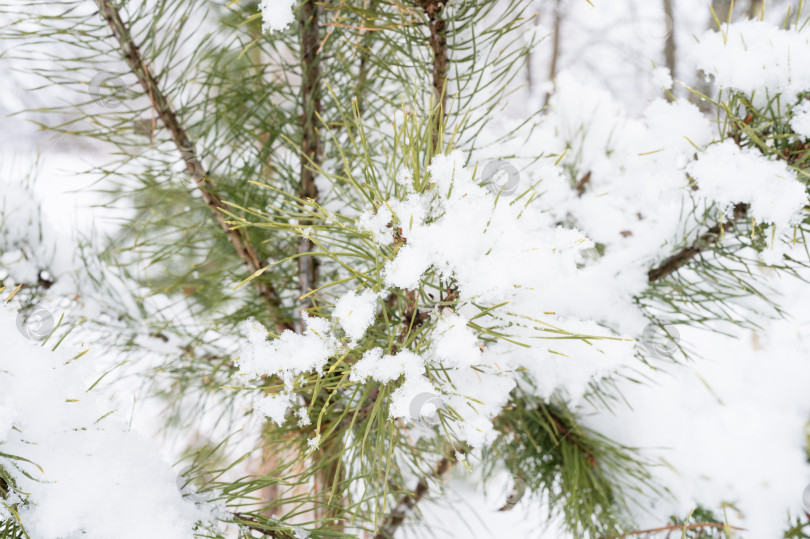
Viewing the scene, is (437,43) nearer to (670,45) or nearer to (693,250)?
(693,250)

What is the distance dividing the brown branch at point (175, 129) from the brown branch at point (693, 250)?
37cm

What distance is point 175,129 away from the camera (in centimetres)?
43

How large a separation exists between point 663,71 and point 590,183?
221 millimetres

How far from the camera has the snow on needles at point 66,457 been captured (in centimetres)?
25

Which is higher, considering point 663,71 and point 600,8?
point 600,8

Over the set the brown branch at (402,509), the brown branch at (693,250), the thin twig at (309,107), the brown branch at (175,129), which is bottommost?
the brown branch at (402,509)

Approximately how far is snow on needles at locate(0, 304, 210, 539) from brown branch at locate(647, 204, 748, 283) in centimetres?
41

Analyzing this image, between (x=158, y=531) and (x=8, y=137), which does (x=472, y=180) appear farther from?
(x=8, y=137)

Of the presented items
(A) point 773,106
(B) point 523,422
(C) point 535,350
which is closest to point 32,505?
(C) point 535,350

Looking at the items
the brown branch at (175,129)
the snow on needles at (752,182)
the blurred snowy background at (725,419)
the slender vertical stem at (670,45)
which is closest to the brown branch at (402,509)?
the blurred snowy background at (725,419)

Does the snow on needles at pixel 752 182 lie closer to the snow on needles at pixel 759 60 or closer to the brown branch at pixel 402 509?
the snow on needles at pixel 759 60

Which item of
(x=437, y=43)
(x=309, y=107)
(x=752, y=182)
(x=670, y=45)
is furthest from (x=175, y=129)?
(x=670, y=45)

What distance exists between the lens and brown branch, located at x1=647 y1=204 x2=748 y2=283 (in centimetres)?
37

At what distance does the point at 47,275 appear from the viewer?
0.55 meters
